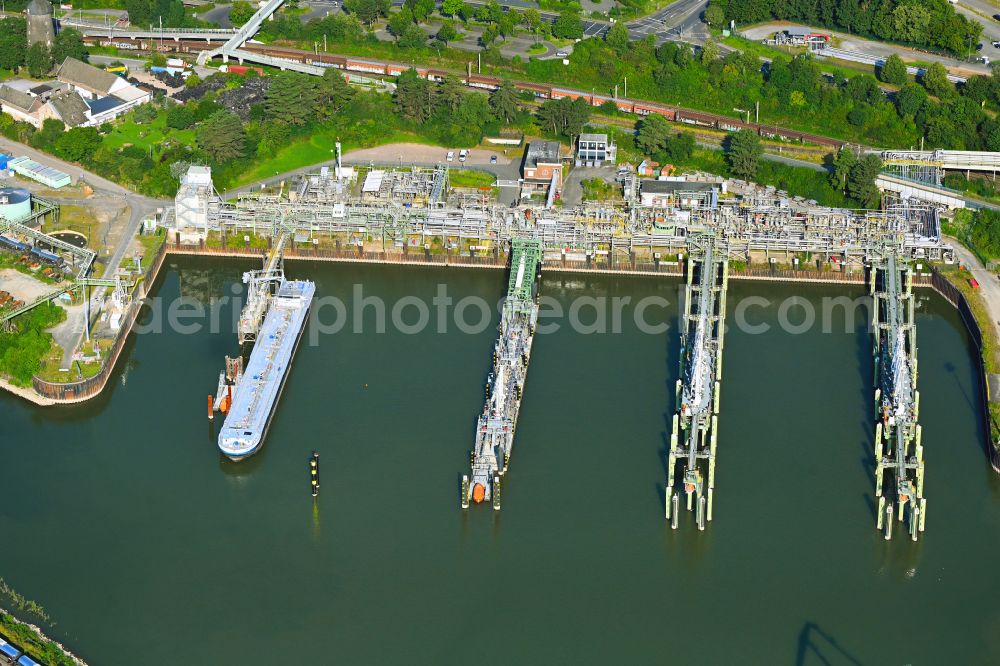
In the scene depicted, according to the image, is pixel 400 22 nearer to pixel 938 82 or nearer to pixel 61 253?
pixel 938 82

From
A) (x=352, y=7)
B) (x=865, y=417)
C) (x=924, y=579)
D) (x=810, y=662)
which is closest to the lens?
(x=810, y=662)

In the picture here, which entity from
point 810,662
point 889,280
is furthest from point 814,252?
point 810,662

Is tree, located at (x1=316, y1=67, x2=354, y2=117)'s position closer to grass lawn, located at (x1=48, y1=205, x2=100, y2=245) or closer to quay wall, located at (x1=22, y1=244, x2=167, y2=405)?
grass lawn, located at (x1=48, y1=205, x2=100, y2=245)

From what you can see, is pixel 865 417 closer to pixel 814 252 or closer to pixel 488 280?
pixel 814 252

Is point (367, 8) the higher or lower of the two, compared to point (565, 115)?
higher

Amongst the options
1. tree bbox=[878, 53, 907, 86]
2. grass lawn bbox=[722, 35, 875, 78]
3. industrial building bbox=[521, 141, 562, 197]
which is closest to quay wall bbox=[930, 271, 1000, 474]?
industrial building bbox=[521, 141, 562, 197]

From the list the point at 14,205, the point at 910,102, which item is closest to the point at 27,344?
the point at 14,205
